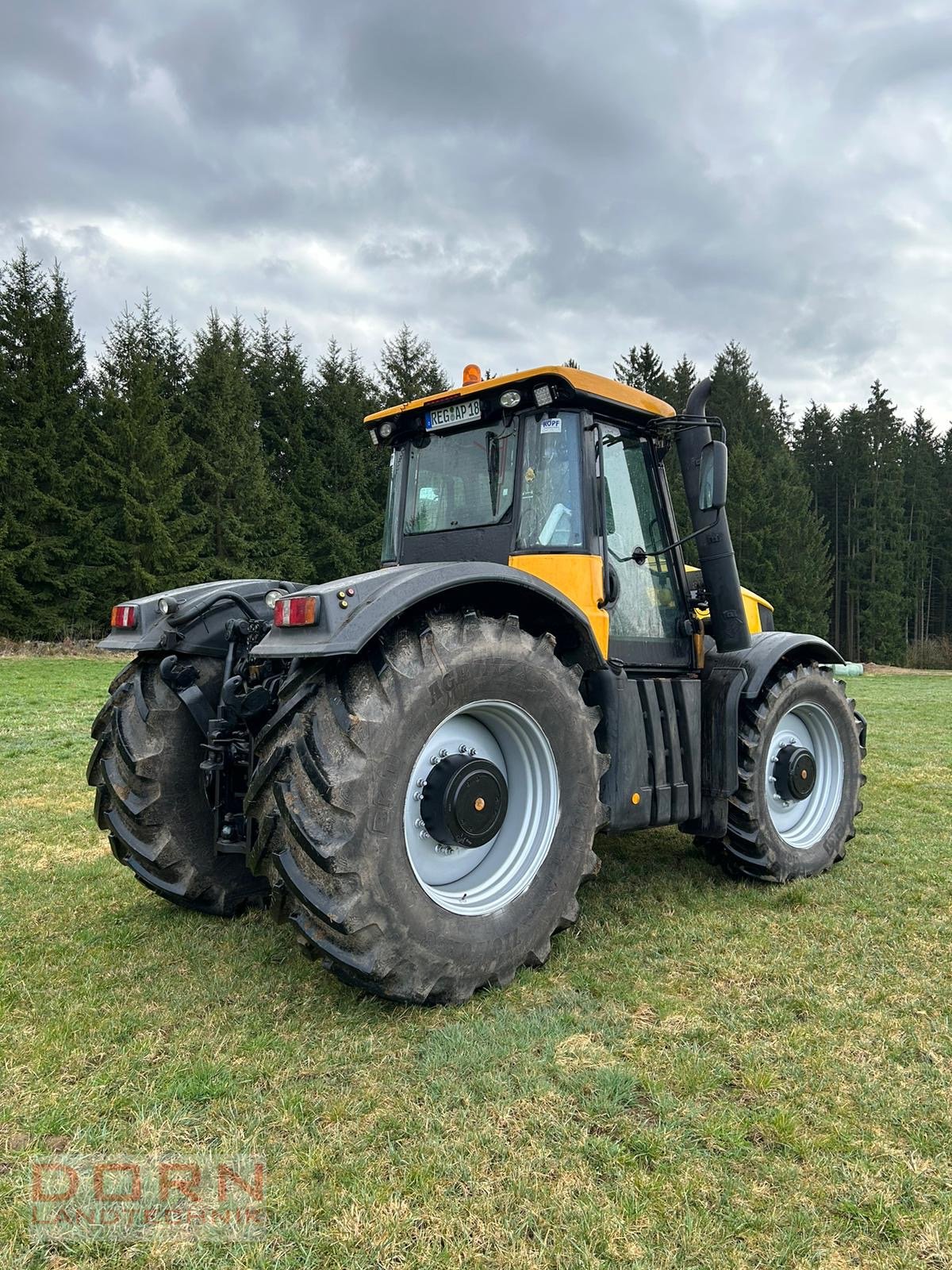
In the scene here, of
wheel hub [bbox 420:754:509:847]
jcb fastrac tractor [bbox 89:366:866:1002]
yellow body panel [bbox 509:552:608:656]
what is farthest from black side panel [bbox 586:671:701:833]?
wheel hub [bbox 420:754:509:847]

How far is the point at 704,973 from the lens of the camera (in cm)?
329

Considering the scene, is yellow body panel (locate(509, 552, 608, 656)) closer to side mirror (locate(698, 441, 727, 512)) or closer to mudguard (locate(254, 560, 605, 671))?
mudguard (locate(254, 560, 605, 671))

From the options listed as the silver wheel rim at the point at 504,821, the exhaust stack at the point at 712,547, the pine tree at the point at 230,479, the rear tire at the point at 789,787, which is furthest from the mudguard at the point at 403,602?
the pine tree at the point at 230,479

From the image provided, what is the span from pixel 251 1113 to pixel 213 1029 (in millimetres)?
543

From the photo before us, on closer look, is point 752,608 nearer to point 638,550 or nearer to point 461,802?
point 638,550

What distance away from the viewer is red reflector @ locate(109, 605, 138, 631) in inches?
149

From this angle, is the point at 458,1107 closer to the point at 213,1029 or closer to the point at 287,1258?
the point at 287,1258

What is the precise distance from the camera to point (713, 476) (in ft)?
13.5

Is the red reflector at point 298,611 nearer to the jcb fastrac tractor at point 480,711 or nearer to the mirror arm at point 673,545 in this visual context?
the jcb fastrac tractor at point 480,711

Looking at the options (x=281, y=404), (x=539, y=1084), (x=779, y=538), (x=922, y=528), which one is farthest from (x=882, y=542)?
(x=539, y=1084)

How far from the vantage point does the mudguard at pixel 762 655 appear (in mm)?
4363


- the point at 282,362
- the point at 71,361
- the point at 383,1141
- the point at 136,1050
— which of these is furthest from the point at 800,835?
the point at 282,362

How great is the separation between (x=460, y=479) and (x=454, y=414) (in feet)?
1.08

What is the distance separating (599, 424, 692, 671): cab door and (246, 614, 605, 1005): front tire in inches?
32.0
